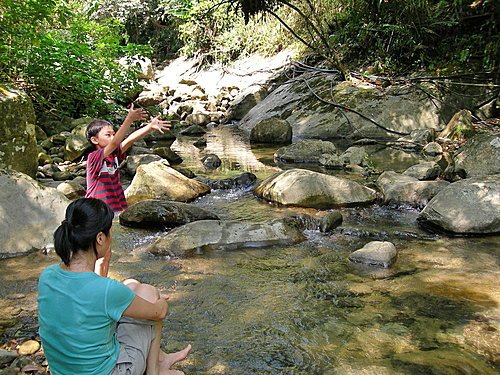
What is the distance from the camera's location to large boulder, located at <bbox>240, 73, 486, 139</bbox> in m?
10.7

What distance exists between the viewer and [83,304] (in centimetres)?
186

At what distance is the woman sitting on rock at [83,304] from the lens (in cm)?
187

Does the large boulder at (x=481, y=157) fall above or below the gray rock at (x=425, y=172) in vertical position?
above

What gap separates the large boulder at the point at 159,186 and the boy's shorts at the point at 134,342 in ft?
14.1

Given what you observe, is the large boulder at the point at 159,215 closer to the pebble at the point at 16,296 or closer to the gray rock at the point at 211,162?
the pebble at the point at 16,296

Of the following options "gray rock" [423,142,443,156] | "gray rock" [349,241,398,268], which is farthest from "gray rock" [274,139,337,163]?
"gray rock" [349,241,398,268]

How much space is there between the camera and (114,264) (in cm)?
432

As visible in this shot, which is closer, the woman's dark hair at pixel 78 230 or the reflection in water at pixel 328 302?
the woman's dark hair at pixel 78 230

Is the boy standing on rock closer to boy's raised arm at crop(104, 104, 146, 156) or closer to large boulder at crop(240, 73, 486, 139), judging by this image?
boy's raised arm at crop(104, 104, 146, 156)

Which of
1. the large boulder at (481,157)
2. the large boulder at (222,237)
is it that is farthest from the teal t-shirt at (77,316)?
the large boulder at (481,157)

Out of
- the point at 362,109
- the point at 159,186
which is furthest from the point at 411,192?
the point at 362,109

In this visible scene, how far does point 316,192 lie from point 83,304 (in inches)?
175

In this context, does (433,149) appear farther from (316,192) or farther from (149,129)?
(149,129)

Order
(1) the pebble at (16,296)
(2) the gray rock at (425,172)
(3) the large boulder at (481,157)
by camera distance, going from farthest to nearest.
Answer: (2) the gray rock at (425,172) < (3) the large boulder at (481,157) < (1) the pebble at (16,296)
